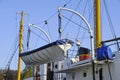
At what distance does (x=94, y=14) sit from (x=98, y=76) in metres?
4.87

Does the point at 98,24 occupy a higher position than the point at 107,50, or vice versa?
the point at 98,24

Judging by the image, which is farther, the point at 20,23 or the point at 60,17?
the point at 20,23

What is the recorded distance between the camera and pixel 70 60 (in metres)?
23.2

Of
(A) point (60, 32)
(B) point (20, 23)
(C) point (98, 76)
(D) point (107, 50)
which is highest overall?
(B) point (20, 23)

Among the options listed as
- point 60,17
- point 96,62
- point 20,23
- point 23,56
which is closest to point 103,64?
point 96,62

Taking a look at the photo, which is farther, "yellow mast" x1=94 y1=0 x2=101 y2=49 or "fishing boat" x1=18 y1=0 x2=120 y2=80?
"yellow mast" x1=94 y1=0 x2=101 y2=49

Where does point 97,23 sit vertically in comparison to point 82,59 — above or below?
above

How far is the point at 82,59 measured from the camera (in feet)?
71.9

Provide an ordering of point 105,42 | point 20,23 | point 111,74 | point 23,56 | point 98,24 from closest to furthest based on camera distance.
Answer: point 111,74 < point 105,42 < point 98,24 < point 23,56 < point 20,23

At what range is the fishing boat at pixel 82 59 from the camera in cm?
1938

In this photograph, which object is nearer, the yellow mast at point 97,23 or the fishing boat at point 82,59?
the fishing boat at point 82,59

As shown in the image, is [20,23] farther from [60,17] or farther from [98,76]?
[98,76]

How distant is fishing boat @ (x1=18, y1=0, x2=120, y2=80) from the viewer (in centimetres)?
1938

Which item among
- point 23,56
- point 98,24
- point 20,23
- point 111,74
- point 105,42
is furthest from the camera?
point 20,23
